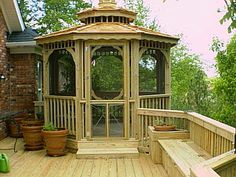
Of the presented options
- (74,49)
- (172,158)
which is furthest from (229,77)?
(172,158)

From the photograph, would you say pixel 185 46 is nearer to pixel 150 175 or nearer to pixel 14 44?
pixel 14 44

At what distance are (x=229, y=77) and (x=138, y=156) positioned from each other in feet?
11.9

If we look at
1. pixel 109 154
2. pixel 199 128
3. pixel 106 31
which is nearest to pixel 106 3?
pixel 106 31

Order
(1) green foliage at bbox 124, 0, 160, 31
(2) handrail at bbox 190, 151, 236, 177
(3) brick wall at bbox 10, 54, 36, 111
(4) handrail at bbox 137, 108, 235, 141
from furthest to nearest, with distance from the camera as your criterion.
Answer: (1) green foliage at bbox 124, 0, 160, 31 < (3) brick wall at bbox 10, 54, 36, 111 < (4) handrail at bbox 137, 108, 235, 141 < (2) handrail at bbox 190, 151, 236, 177

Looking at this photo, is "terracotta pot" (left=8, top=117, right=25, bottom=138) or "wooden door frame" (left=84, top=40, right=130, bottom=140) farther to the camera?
"terracotta pot" (left=8, top=117, right=25, bottom=138)

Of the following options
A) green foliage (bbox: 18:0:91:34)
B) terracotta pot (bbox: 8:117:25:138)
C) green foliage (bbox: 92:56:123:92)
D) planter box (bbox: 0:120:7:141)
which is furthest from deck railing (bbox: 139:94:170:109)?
green foliage (bbox: 18:0:91:34)

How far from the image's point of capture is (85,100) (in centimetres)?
710

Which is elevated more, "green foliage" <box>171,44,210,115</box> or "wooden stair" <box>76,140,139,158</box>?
"green foliage" <box>171,44,210,115</box>

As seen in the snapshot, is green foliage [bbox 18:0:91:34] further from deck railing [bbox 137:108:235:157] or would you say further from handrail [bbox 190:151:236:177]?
handrail [bbox 190:151:236:177]

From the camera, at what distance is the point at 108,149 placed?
6930 millimetres

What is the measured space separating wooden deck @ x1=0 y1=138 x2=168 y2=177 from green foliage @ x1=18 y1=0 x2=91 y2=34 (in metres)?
9.14

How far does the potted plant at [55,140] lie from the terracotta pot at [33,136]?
56cm

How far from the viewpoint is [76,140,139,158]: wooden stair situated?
670cm

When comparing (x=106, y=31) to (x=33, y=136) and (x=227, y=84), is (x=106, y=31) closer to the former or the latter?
(x=33, y=136)
